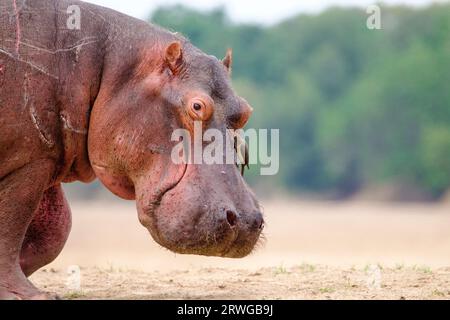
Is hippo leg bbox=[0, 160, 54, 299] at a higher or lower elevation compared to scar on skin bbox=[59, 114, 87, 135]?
lower

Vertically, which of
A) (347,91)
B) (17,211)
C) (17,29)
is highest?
(347,91)

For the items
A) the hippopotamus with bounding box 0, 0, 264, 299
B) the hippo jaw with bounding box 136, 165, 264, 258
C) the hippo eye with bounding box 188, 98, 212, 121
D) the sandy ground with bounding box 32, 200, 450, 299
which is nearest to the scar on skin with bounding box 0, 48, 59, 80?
the hippopotamus with bounding box 0, 0, 264, 299

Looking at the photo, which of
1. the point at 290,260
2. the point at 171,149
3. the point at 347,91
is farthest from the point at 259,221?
the point at 347,91

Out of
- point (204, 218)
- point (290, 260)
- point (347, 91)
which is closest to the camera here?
point (204, 218)

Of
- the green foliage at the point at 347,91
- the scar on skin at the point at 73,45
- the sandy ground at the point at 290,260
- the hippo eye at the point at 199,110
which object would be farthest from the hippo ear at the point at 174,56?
the green foliage at the point at 347,91

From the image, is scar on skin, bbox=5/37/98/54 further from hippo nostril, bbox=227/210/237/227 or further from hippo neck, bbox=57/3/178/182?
hippo nostril, bbox=227/210/237/227

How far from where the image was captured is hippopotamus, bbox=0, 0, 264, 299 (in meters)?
5.94

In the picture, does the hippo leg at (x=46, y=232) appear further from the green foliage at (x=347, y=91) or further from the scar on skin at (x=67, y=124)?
the green foliage at (x=347, y=91)

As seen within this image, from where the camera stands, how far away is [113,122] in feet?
20.5

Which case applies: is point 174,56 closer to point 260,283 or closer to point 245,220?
point 245,220

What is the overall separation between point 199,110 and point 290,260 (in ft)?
48.9

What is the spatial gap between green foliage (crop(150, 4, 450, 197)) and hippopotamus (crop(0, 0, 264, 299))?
38.3 m

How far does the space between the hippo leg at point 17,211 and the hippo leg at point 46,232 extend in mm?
898
